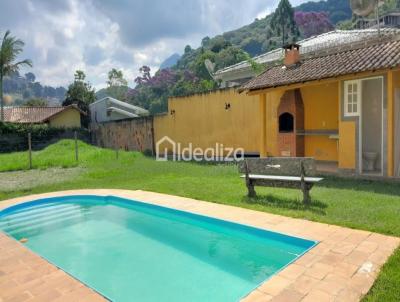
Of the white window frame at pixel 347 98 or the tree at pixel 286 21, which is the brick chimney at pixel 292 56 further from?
the tree at pixel 286 21

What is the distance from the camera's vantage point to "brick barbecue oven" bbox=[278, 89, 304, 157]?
1228 cm

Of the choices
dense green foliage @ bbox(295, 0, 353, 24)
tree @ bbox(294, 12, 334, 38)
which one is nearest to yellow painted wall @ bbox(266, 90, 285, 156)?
tree @ bbox(294, 12, 334, 38)

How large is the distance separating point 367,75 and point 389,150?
2109mm

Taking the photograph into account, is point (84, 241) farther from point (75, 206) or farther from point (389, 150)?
point (389, 150)

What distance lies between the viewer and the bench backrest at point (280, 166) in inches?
256

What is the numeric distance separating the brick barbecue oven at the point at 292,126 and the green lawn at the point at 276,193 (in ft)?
7.29

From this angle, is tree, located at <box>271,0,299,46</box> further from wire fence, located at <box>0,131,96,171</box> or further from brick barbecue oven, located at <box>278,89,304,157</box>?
brick barbecue oven, located at <box>278,89,304,157</box>

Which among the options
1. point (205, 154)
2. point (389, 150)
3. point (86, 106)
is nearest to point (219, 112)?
point (205, 154)

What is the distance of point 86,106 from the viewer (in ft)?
128

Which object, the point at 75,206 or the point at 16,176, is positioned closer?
the point at 75,206

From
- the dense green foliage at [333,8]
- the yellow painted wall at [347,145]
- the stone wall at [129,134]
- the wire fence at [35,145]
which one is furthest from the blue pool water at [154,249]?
the dense green foliage at [333,8]

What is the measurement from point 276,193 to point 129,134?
52.5 feet

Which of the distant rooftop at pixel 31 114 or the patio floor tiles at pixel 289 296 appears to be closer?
the patio floor tiles at pixel 289 296

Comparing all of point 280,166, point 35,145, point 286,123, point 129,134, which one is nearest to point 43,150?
point 35,145
